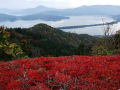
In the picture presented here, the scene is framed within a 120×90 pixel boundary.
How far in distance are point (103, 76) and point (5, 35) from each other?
14203mm

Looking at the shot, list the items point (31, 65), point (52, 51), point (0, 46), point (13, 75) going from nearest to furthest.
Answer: point (13, 75)
point (31, 65)
point (0, 46)
point (52, 51)

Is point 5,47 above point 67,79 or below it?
above

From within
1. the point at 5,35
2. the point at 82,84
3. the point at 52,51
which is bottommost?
the point at 52,51

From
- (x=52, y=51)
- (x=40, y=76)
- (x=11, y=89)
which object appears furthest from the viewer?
(x=52, y=51)

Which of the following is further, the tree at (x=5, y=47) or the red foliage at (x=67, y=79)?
the tree at (x=5, y=47)

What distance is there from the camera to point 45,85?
668 cm

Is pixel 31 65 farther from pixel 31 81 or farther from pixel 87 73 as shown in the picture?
pixel 87 73

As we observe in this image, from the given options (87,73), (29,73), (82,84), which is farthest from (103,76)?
(29,73)

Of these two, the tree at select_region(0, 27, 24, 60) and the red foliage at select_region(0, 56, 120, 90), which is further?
the tree at select_region(0, 27, 24, 60)

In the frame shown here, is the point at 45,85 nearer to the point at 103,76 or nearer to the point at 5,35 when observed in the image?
the point at 103,76

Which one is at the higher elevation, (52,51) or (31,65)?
(31,65)

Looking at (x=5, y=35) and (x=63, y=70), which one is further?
(x=5, y=35)

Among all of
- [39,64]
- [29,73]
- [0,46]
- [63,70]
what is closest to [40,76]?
[29,73]

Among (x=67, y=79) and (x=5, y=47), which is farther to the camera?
(x=5, y=47)
